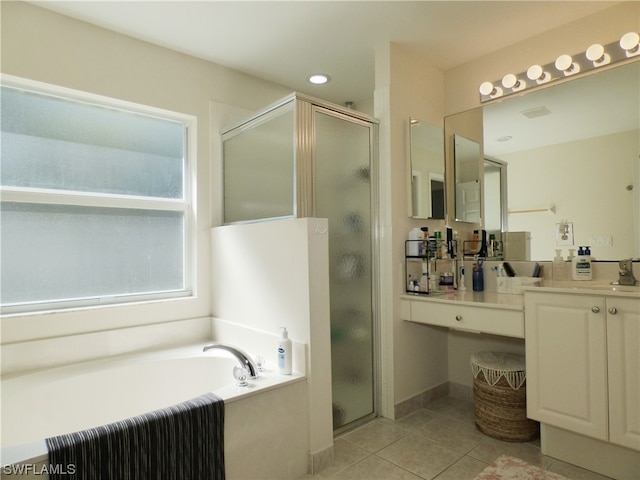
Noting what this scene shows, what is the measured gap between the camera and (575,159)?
2301 millimetres

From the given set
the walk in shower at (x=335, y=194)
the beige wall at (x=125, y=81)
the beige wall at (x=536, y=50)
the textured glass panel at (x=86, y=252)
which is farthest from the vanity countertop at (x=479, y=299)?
the textured glass panel at (x=86, y=252)

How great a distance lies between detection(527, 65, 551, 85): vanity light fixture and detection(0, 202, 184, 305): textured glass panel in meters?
2.48

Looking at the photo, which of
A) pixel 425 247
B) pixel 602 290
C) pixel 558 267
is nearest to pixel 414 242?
pixel 425 247

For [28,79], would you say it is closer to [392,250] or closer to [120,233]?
[120,233]

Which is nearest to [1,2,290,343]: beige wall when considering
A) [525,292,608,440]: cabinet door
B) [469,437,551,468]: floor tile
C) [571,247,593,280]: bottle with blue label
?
[469,437,551,468]: floor tile

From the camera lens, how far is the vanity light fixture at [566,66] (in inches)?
80.6

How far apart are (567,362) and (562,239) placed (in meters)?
0.82

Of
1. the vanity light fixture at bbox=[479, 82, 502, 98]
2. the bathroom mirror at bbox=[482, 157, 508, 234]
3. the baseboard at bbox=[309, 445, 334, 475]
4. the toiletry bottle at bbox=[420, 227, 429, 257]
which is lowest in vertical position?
the baseboard at bbox=[309, 445, 334, 475]

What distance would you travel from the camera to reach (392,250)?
2486mm

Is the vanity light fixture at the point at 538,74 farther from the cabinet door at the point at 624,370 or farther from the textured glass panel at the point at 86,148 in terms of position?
the textured glass panel at the point at 86,148

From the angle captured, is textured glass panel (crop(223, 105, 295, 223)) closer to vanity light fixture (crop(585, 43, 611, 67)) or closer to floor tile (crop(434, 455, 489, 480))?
floor tile (crop(434, 455, 489, 480))

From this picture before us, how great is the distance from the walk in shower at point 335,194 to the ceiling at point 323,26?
496 mm

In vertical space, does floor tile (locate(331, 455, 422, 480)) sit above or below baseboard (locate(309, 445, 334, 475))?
below

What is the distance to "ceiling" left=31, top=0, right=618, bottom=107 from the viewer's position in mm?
2094
